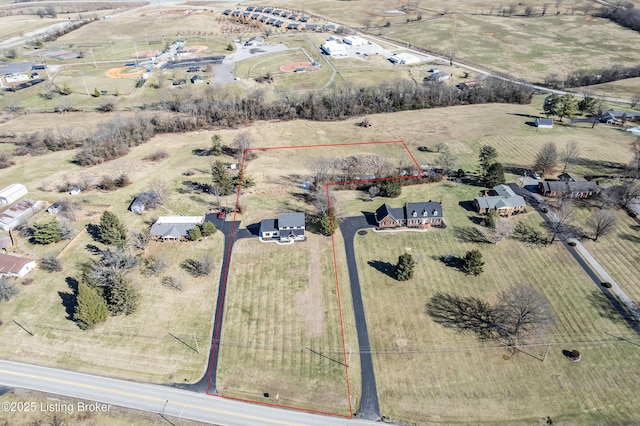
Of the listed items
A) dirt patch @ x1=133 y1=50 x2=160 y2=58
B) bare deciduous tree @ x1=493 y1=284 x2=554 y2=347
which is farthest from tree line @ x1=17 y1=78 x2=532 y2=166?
bare deciduous tree @ x1=493 y1=284 x2=554 y2=347

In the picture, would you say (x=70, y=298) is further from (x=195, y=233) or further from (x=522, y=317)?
(x=522, y=317)

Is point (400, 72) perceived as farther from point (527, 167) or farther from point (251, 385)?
point (251, 385)

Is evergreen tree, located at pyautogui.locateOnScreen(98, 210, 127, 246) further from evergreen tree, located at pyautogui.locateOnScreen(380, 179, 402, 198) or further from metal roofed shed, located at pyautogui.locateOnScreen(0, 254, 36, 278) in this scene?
evergreen tree, located at pyautogui.locateOnScreen(380, 179, 402, 198)

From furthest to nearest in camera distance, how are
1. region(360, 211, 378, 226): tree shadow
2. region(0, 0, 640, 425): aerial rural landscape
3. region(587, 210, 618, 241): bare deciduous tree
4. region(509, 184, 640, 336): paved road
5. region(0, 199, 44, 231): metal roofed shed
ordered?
region(360, 211, 378, 226): tree shadow, region(0, 199, 44, 231): metal roofed shed, region(587, 210, 618, 241): bare deciduous tree, region(509, 184, 640, 336): paved road, region(0, 0, 640, 425): aerial rural landscape

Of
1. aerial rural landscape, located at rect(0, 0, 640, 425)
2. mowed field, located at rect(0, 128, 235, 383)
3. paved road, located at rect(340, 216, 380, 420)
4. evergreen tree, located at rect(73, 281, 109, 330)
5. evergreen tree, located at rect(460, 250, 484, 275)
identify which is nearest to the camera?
paved road, located at rect(340, 216, 380, 420)

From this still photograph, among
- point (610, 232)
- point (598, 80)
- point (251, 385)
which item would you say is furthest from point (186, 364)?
point (598, 80)

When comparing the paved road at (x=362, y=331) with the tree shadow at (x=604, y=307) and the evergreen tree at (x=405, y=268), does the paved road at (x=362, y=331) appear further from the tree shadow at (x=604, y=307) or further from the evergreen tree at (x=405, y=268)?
the tree shadow at (x=604, y=307)

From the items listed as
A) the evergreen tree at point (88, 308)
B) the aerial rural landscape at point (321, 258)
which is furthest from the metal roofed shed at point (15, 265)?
the evergreen tree at point (88, 308)

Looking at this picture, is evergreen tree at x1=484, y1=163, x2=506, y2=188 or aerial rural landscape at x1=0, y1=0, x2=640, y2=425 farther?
evergreen tree at x1=484, y1=163, x2=506, y2=188
